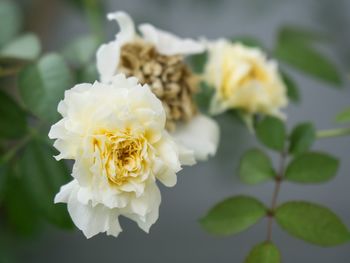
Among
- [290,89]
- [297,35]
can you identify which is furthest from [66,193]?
[297,35]

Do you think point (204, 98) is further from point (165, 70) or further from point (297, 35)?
point (297, 35)

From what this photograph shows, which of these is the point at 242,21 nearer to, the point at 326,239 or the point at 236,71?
the point at 236,71

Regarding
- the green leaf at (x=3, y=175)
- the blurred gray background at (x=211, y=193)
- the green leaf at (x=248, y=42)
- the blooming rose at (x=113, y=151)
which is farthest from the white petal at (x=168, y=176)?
the blurred gray background at (x=211, y=193)

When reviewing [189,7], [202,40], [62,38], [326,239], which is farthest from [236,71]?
[62,38]

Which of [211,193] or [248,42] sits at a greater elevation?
[248,42]

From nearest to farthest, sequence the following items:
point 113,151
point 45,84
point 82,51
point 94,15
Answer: point 113,151 < point 45,84 < point 82,51 < point 94,15

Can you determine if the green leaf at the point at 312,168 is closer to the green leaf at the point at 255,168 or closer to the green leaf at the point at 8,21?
the green leaf at the point at 255,168

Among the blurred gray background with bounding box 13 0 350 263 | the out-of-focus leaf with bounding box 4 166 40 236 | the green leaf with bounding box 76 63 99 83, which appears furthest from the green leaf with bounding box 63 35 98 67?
the blurred gray background with bounding box 13 0 350 263
